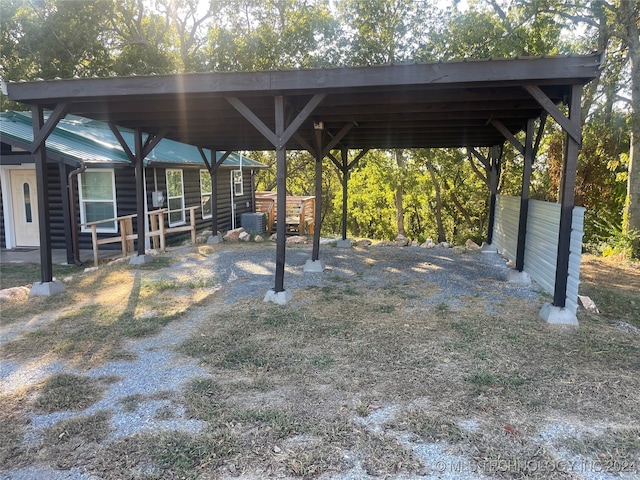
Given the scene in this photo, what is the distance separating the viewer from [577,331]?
14.2ft

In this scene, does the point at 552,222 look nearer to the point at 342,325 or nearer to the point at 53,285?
the point at 342,325

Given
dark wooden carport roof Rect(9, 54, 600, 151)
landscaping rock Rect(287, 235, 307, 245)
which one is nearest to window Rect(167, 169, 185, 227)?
landscaping rock Rect(287, 235, 307, 245)

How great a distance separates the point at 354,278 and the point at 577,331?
319 centimetres

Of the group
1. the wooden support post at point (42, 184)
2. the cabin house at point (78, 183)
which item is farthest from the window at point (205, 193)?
the wooden support post at point (42, 184)

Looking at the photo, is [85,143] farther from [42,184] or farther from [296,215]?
[296,215]

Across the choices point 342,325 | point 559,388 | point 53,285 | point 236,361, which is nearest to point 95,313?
point 53,285

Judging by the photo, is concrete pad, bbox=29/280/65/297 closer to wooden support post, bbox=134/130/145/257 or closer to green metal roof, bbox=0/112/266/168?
wooden support post, bbox=134/130/145/257

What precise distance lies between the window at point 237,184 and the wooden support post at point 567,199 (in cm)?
1148

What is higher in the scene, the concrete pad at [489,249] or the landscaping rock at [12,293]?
the concrete pad at [489,249]

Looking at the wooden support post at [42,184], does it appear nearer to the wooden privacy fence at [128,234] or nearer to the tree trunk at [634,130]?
the wooden privacy fence at [128,234]

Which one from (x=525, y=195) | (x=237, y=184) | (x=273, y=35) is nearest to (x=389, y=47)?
(x=273, y=35)

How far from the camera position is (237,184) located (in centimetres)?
1486

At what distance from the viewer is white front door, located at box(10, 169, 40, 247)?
9438 millimetres

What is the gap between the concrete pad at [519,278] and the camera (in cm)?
635
